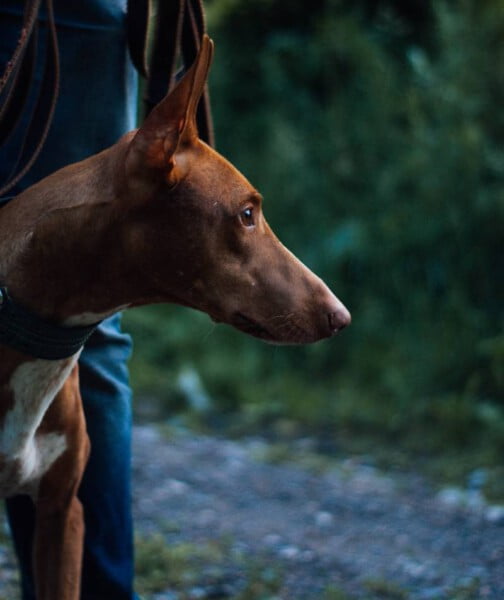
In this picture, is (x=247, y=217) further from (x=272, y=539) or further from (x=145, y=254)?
(x=272, y=539)

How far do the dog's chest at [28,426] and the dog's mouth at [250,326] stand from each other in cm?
35

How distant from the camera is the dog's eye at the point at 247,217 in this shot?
2131mm

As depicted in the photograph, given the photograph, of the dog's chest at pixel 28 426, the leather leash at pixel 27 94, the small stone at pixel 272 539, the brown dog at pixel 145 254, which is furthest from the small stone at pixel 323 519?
the leather leash at pixel 27 94

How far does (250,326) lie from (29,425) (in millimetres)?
494

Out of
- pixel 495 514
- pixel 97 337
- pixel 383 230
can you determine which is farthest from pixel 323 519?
pixel 383 230

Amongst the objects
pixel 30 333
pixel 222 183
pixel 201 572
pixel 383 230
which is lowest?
pixel 201 572

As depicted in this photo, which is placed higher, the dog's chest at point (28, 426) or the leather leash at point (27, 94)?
the leather leash at point (27, 94)

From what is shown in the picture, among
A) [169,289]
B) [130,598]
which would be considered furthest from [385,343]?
[169,289]

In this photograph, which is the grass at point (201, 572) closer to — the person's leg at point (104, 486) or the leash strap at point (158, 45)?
the person's leg at point (104, 486)

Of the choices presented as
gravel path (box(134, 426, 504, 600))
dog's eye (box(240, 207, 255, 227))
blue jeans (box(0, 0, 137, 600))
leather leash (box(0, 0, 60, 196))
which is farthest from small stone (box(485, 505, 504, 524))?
leather leash (box(0, 0, 60, 196))

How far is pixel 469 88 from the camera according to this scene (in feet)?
16.6

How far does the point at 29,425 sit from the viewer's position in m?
2.23

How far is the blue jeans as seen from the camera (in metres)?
2.48

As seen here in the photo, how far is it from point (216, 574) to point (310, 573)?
29cm
